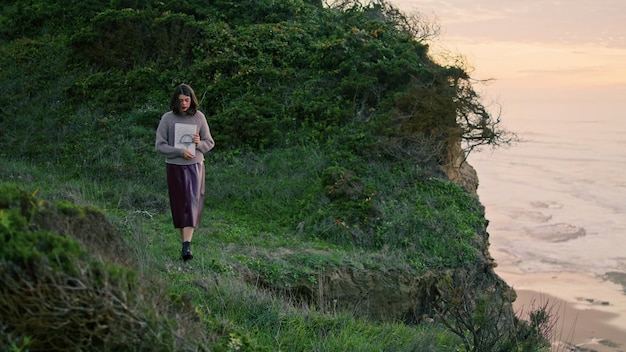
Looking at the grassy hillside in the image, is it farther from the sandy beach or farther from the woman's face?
the sandy beach

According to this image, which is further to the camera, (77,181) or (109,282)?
(77,181)

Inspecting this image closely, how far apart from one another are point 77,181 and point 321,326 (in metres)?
7.64

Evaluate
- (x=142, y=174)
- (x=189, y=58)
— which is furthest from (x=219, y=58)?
(x=142, y=174)

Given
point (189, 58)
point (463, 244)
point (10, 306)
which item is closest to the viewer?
point (10, 306)

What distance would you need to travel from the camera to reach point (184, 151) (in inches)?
335

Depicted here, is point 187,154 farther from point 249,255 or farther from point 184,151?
point 249,255

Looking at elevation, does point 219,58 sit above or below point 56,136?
above

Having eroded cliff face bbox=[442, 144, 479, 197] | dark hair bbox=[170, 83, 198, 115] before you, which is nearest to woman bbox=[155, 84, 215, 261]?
dark hair bbox=[170, 83, 198, 115]

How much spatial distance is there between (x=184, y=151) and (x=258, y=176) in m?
4.58

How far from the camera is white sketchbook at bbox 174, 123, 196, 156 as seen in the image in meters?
8.52

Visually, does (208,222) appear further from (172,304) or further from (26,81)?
(26,81)

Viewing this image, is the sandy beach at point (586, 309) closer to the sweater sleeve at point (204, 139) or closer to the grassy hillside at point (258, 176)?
the grassy hillside at point (258, 176)

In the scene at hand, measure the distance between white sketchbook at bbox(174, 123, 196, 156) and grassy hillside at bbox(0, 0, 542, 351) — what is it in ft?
4.49

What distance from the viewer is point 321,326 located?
699 centimetres
